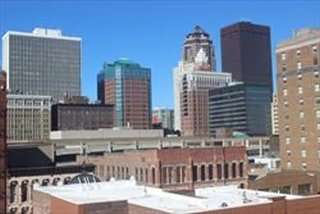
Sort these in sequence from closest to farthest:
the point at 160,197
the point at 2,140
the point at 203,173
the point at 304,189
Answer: the point at 2,140 → the point at 160,197 → the point at 203,173 → the point at 304,189

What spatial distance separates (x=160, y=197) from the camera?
44.2 m

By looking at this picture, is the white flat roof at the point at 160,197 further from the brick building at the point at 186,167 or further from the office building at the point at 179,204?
the brick building at the point at 186,167

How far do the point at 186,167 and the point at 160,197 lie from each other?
33.7 metres

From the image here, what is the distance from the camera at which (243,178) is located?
81.6 metres

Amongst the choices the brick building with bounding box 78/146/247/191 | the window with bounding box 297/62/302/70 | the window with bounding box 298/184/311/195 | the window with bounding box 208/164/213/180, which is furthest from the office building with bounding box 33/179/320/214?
the window with bounding box 297/62/302/70

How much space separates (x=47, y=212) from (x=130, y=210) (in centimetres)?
1371

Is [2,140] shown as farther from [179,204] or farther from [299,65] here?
[299,65]

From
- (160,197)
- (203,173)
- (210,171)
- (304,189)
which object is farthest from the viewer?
(304,189)

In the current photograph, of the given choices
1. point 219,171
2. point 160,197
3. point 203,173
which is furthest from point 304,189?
point 160,197

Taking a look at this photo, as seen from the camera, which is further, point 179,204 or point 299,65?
point 299,65

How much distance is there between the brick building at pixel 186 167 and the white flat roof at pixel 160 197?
17193mm

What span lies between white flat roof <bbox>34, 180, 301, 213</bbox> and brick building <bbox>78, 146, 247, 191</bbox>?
1719cm

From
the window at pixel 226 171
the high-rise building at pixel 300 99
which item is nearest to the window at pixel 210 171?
the window at pixel 226 171

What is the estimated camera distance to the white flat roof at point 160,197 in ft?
130
